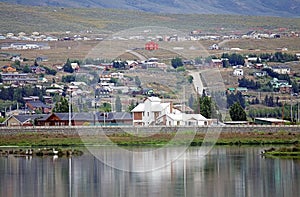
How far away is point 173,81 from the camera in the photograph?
85438 millimetres

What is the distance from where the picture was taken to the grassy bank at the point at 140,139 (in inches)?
1884

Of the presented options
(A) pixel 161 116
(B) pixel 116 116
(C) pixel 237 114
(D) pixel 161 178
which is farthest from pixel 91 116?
(D) pixel 161 178

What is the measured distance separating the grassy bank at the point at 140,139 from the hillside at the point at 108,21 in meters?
84.2

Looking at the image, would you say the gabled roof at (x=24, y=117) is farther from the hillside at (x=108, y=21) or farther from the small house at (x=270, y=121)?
the hillside at (x=108, y=21)

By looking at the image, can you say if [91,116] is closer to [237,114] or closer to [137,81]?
[237,114]

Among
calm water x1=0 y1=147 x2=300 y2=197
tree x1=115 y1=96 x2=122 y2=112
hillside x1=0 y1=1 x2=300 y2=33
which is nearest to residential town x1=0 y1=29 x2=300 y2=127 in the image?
tree x1=115 y1=96 x2=122 y2=112

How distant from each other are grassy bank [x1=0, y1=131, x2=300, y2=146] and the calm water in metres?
10.1

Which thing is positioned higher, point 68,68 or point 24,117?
point 68,68

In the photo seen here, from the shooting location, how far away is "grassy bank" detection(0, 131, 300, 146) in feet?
157

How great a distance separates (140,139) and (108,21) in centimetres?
10062

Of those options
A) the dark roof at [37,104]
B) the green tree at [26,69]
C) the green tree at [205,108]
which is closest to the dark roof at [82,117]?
the green tree at [205,108]

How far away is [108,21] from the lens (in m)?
149

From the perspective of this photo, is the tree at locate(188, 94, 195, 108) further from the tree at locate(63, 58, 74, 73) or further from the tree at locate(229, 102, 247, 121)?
the tree at locate(63, 58, 74, 73)

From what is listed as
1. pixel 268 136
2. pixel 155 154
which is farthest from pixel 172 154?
pixel 268 136
